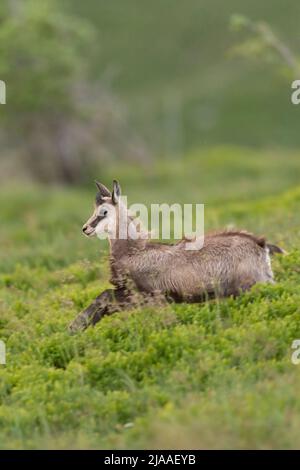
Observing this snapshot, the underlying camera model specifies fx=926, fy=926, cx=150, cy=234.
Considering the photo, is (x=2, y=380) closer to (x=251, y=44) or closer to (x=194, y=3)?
(x=251, y=44)

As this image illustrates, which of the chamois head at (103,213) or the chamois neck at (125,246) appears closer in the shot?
the chamois head at (103,213)

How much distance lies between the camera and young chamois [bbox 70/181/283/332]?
9430 millimetres

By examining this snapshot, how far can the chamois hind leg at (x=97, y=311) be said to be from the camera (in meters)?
9.37

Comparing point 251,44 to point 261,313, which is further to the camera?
point 251,44

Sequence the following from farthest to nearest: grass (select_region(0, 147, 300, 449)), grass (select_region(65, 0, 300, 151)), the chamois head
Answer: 1. grass (select_region(65, 0, 300, 151))
2. the chamois head
3. grass (select_region(0, 147, 300, 449))

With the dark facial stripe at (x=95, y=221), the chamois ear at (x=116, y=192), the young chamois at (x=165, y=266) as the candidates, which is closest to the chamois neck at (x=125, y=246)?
the young chamois at (x=165, y=266)

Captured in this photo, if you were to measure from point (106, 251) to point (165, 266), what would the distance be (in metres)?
0.65

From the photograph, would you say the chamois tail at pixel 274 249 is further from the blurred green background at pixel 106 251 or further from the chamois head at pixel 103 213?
the chamois head at pixel 103 213

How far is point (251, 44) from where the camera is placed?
17.8 metres

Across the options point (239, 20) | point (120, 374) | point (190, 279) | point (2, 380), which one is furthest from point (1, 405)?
point (239, 20)

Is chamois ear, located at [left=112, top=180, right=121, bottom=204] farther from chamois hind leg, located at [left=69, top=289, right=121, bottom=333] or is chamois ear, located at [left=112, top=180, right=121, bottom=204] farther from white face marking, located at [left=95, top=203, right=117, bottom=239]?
chamois hind leg, located at [left=69, top=289, right=121, bottom=333]

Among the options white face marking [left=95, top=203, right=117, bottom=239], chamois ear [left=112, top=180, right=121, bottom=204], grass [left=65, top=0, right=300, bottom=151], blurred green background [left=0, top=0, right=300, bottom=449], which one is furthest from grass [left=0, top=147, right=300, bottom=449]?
grass [left=65, top=0, right=300, bottom=151]

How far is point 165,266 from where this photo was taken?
952 centimetres
